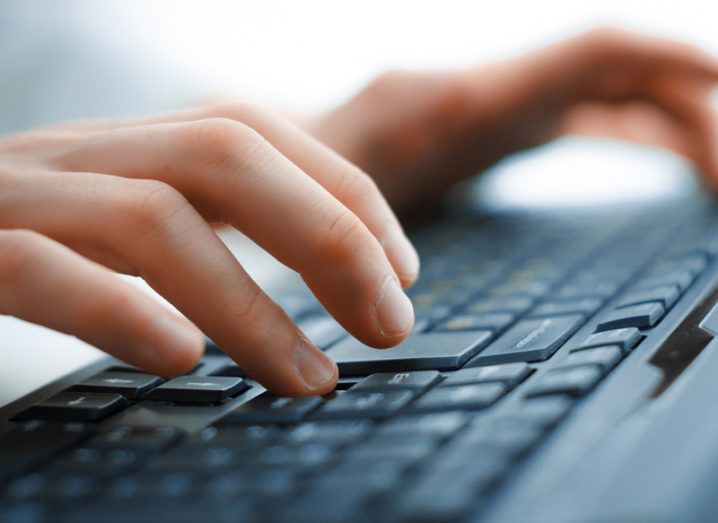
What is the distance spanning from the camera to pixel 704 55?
0.92m

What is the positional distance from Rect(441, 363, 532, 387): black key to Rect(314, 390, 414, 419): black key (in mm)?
23

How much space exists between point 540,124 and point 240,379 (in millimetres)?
689

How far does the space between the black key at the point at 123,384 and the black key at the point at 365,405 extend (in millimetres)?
93

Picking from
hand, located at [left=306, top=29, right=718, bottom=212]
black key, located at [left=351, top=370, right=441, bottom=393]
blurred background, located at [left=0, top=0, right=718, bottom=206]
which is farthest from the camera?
blurred background, located at [left=0, top=0, right=718, bottom=206]

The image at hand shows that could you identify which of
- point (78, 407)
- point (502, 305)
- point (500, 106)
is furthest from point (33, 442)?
point (500, 106)

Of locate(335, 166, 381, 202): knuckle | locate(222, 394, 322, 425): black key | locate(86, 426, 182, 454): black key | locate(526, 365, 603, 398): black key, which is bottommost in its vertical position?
locate(86, 426, 182, 454): black key

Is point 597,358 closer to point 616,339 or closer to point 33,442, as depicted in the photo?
point 616,339

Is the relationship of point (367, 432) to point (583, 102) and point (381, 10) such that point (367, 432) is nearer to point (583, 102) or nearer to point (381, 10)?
point (583, 102)

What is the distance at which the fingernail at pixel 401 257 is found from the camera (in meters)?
0.45

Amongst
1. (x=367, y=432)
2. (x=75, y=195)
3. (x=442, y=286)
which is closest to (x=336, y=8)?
(x=442, y=286)

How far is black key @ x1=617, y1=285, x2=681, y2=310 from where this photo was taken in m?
0.40

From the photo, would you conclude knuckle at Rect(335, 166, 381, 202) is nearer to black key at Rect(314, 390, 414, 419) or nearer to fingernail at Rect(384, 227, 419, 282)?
fingernail at Rect(384, 227, 419, 282)

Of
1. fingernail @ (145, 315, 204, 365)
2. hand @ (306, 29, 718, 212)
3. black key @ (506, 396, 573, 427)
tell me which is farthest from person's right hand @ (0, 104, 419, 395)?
hand @ (306, 29, 718, 212)

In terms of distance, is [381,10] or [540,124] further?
[381,10]
